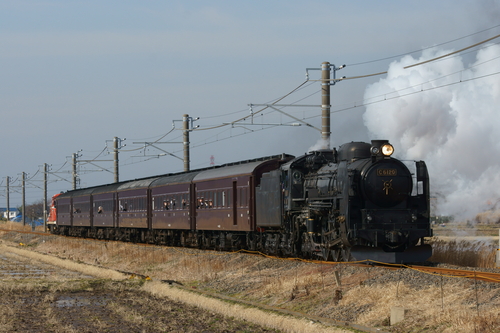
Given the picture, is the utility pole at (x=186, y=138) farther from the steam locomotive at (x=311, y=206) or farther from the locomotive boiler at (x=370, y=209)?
the locomotive boiler at (x=370, y=209)

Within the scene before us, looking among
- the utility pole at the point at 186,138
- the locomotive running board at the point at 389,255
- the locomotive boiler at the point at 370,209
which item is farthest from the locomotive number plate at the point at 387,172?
the utility pole at the point at 186,138

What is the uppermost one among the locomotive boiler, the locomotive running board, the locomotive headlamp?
the locomotive headlamp

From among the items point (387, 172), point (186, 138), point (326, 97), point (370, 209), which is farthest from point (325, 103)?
point (186, 138)

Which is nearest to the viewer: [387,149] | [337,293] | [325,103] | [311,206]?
[337,293]

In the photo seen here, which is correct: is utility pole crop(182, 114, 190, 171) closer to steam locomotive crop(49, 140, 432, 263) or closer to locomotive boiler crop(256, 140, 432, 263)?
steam locomotive crop(49, 140, 432, 263)

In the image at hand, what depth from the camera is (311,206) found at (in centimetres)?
2112

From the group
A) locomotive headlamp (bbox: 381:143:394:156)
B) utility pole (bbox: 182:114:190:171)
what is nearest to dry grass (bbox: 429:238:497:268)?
locomotive headlamp (bbox: 381:143:394:156)

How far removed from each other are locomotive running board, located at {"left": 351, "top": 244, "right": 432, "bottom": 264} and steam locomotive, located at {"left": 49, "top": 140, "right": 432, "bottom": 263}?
0.09 ft

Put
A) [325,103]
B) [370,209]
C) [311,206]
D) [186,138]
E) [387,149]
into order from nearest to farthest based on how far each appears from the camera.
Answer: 1. [370,209]
2. [387,149]
3. [311,206]
4. [325,103]
5. [186,138]

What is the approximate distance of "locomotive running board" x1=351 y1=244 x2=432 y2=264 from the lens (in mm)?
18531

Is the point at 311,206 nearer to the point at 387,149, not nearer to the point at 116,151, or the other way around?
the point at 387,149

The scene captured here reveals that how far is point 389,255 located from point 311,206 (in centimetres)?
341

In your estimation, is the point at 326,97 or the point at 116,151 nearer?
the point at 326,97

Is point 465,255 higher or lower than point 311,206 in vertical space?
lower
